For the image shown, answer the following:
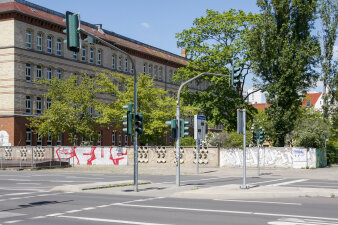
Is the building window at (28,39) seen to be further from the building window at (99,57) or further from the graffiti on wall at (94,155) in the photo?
the graffiti on wall at (94,155)

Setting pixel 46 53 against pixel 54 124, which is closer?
pixel 54 124

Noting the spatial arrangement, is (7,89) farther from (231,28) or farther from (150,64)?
(150,64)

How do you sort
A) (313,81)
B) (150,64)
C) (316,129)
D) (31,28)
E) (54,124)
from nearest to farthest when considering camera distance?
(316,129) → (313,81) → (54,124) → (31,28) → (150,64)

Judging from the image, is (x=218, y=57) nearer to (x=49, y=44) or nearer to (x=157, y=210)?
(x=49, y=44)

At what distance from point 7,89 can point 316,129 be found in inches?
1184

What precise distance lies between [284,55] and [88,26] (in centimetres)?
3109

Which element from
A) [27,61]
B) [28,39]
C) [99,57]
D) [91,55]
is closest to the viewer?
[27,61]

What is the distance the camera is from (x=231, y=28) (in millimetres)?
46969

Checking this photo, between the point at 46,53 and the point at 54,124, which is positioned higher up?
the point at 46,53

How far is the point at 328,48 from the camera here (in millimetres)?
44719

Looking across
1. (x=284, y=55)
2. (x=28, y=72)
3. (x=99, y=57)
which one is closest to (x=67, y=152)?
(x=28, y=72)

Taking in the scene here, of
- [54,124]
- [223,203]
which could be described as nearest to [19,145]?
[54,124]

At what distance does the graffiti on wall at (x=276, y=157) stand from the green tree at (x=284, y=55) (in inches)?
136

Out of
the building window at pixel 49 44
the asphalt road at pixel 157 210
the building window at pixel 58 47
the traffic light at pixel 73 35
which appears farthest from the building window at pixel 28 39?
the traffic light at pixel 73 35
